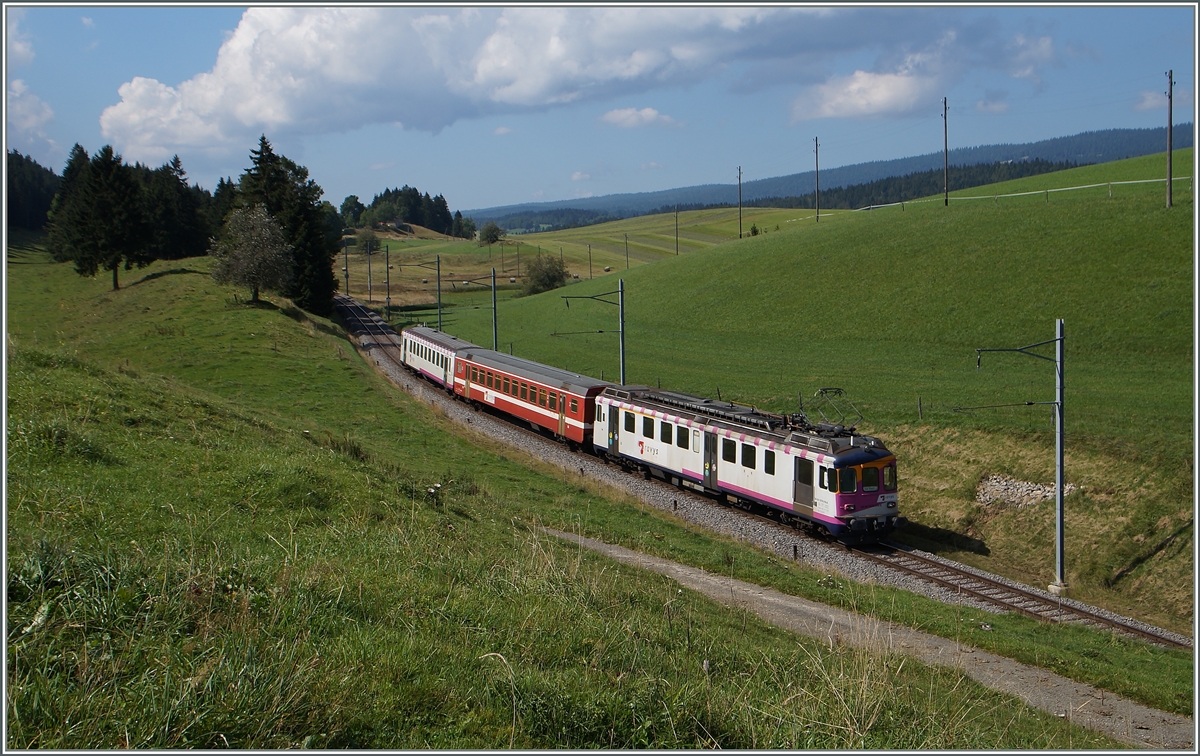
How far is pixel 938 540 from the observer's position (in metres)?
24.7

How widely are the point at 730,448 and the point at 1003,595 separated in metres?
8.20

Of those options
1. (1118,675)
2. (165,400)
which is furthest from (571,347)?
(1118,675)

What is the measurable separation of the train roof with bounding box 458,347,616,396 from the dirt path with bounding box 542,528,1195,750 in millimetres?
16107

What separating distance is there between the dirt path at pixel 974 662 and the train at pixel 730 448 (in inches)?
235

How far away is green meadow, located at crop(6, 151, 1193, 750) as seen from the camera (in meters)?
5.61

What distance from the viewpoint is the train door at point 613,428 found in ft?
96.3

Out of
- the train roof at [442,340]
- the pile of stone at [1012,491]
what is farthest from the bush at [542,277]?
the pile of stone at [1012,491]

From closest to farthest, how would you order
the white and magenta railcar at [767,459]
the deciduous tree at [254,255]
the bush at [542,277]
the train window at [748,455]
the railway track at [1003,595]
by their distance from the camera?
the railway track at [1003,595] → the white and magenta railcar at [767,459] → the train window at [748,455] → the deciduous tree at [254,255] → the bush at [542,277]

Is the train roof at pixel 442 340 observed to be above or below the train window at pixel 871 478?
above

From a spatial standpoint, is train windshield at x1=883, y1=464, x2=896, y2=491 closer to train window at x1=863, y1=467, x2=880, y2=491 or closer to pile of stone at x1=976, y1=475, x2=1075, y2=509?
train window at x1=863, y1=467, x2=880, y2=491

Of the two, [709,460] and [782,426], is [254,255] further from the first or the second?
[782,426]

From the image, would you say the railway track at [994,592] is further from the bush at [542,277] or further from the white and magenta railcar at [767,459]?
the bush at [542,277]

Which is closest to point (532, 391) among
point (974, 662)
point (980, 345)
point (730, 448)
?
point (730, 448)

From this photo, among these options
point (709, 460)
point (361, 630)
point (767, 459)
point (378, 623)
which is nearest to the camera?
point (361, 630)
